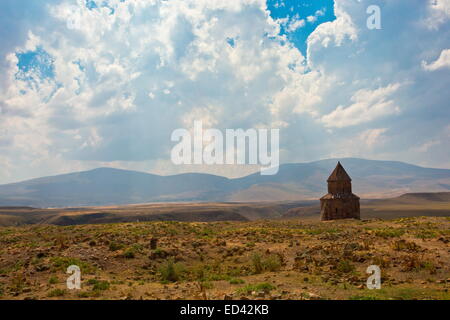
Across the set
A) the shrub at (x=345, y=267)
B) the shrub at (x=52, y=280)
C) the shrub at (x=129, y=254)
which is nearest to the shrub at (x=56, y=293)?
the shrub at (x=52, y=280)

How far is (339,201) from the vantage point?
4088cm

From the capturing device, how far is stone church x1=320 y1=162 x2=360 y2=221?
40.7m

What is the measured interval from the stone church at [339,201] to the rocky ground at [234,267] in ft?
61.7

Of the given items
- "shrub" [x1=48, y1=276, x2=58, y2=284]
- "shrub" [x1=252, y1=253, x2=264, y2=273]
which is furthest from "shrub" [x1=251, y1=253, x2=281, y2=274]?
"shrub" [x1=48, y1=276, x2=58, y2=284]

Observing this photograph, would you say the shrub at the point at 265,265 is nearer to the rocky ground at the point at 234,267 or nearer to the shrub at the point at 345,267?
the rocky ground at the point at 234,267

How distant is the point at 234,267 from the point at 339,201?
1098 inches

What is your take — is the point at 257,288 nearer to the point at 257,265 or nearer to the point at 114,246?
the point at 257,265

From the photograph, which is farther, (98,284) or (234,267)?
(234,267)

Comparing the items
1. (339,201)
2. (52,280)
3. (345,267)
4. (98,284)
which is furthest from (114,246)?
(339,201)

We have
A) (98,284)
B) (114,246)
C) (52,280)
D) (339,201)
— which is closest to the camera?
(98,284)

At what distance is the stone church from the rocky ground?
18811 mm
